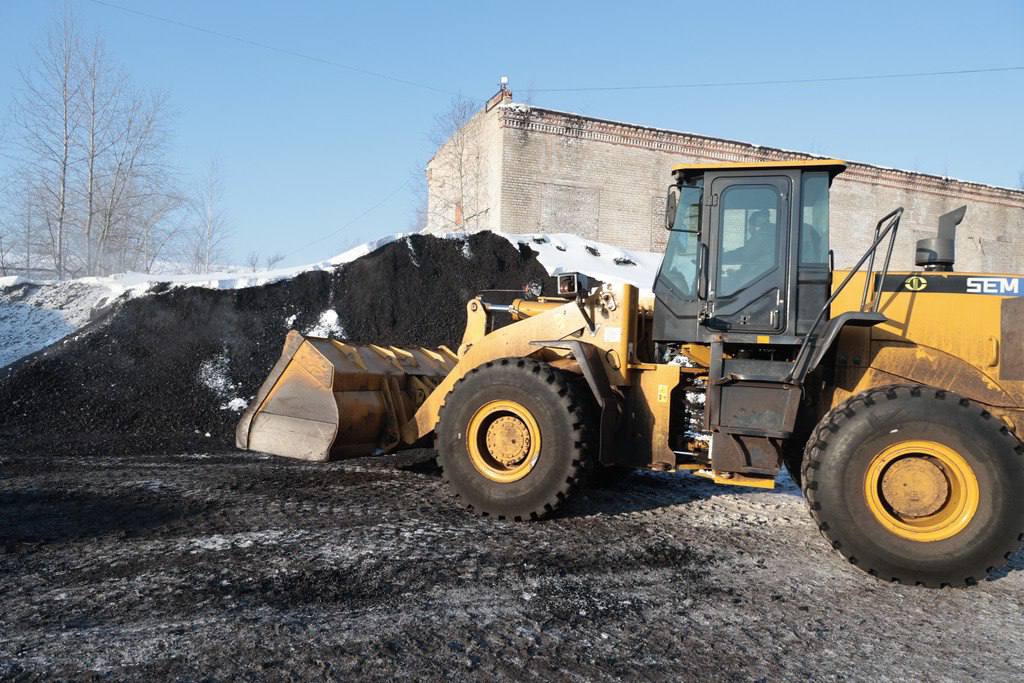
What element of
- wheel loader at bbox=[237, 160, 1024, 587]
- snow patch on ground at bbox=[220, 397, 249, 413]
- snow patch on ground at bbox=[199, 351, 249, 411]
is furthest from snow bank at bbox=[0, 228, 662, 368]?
wheel loader at bbox=[237, 160, 1024, 587]

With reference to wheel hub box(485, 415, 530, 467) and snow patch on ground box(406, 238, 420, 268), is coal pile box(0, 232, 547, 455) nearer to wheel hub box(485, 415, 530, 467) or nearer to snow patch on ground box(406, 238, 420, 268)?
snow patch on ground box(406, 238, 420, 268)

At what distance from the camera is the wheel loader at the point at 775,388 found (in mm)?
3854

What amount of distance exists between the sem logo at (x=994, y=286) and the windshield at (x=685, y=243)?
1.69 metres

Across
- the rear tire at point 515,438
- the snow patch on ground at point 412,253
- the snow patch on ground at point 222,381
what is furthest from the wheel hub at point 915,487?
the snow patch on ground at point 412,253

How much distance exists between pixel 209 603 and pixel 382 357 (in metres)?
3.39

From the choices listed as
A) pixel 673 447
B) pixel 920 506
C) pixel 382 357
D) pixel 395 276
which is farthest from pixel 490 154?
pixel 920 506

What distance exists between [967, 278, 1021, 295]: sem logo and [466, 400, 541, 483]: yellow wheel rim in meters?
2.91

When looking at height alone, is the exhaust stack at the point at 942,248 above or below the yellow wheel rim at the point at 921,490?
above

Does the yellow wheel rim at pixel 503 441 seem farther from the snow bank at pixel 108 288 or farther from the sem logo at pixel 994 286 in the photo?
the snow bank at pixel 108 288

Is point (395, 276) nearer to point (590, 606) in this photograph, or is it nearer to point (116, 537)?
point (116, 537)

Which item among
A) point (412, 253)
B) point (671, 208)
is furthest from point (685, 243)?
point (412, 253)

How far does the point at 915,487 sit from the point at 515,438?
2.45 m

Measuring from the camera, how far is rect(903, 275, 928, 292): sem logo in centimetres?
445

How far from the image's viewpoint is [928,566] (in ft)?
12.4
